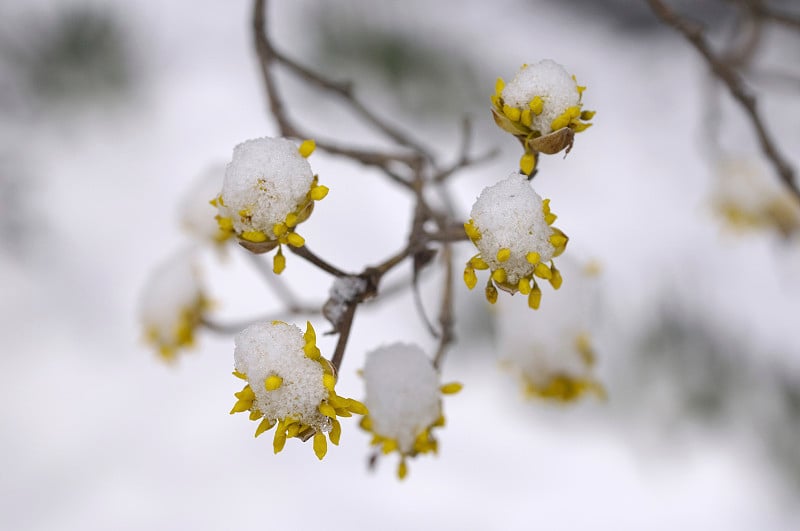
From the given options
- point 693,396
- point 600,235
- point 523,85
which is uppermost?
point 523,85

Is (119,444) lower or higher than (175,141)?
lower

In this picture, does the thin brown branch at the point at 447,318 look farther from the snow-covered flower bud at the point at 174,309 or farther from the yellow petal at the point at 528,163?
the snow-covered flower bud at the point at 174,309

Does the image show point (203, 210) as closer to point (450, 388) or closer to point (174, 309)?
point (174, 309)

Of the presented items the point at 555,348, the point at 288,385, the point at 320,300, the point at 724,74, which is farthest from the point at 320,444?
the point at 320,300

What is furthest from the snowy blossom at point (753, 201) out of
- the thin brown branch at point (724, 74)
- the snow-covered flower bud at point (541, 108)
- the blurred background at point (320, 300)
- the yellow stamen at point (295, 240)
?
the yellow stamen at point (295, 240)

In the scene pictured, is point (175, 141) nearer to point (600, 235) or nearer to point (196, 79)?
point (196, 79)

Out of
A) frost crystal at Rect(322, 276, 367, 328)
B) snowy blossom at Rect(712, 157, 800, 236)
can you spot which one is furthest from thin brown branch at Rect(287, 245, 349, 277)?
snowy blossom at Rect(712, 157, 800, 236)

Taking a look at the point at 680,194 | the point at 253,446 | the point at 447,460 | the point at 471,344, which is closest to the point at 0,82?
the point at 253,446
